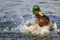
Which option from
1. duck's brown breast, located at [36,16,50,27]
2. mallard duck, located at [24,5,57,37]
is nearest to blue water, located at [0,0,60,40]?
mallard duck, located at [24,5,57,37]

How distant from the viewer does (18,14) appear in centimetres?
1232

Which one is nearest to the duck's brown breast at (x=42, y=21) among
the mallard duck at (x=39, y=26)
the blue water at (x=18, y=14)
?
the mallard duck at (x=39, y=26)

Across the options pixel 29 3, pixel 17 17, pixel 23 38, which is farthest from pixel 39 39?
pixel 29 3

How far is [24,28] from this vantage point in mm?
9852

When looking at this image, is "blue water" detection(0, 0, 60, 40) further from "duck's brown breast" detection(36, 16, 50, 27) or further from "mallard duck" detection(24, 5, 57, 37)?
"duck's brown breast" detection(36, 16, 50, 27)

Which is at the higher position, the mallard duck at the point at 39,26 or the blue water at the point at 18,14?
the mallard duck at the point at 39,26

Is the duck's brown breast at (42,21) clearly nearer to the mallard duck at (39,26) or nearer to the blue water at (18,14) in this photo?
the mallard duck at (39,26)

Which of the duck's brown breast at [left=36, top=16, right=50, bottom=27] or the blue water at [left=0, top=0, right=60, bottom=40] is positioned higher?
the duck's brown breast at [left=36, top=16, right=50, bottom=27]

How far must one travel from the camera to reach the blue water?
964cm

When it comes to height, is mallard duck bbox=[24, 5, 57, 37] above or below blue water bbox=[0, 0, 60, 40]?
above

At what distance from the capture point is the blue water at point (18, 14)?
9641mm

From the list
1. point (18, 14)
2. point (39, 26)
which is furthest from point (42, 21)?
point (18, 14)

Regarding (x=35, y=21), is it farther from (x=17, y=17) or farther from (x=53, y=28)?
(x=17, y=17)

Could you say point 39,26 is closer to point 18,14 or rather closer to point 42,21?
point 42,21
